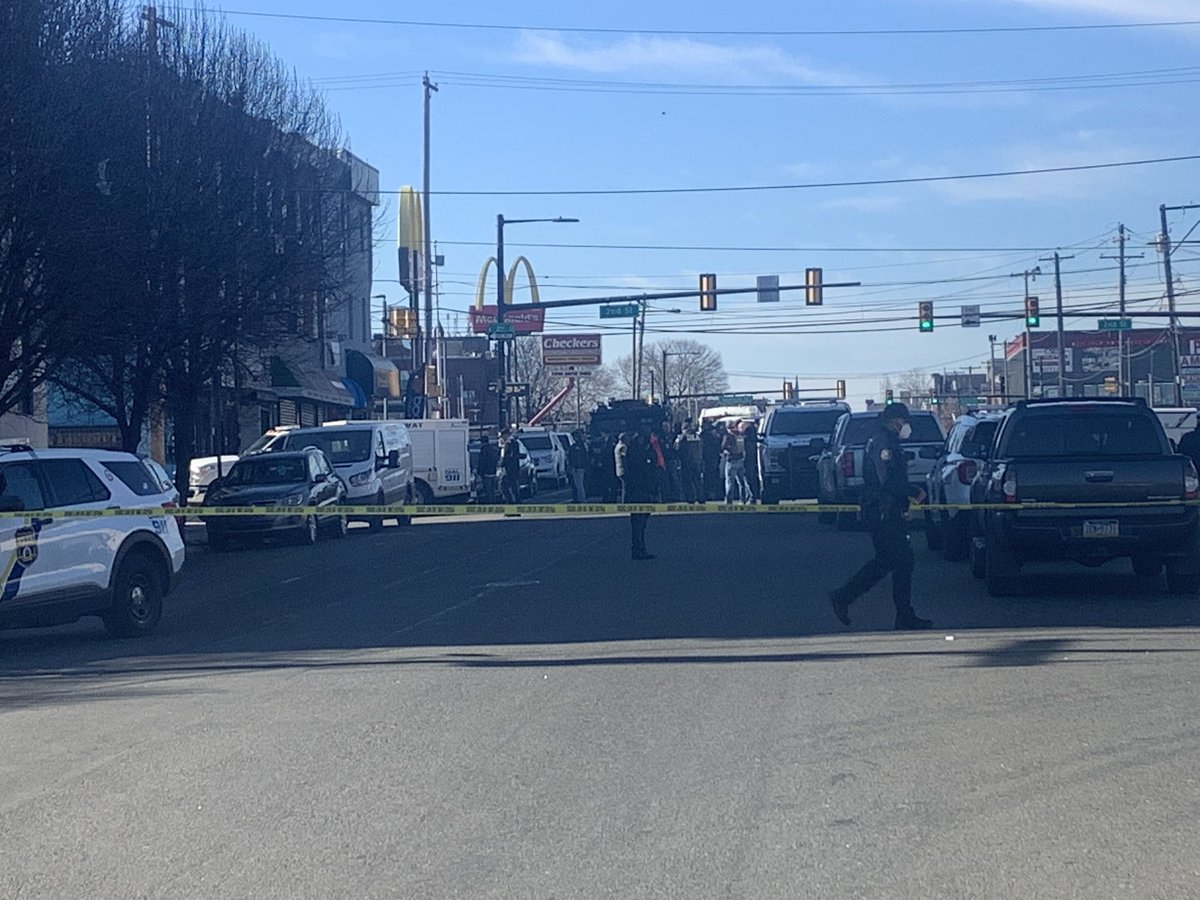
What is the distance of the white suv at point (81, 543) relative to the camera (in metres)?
13.5

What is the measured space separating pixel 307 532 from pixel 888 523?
1614 centimetres

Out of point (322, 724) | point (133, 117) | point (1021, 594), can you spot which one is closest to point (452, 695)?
point (322, 724)

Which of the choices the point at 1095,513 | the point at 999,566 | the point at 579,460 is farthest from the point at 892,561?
the point at 579,460

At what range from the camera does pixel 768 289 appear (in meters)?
39.5

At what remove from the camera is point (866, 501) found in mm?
13367

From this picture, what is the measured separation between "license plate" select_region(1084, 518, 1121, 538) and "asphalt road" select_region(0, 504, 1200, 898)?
27.5 inches

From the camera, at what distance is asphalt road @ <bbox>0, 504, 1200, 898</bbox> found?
20.7ft

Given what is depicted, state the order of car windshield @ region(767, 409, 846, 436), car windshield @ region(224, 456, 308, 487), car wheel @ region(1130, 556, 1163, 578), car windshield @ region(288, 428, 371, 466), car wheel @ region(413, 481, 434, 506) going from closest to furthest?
car wheel @ region(1130, 556, 1163, 578)
car windshield @ region(224, 456, 308, 487)
car windshield @ region(288, 428, 371, 466)
car windshield @ region(767, 409, 846, 436)
car wheel @ region(413, 481, 434, 506)

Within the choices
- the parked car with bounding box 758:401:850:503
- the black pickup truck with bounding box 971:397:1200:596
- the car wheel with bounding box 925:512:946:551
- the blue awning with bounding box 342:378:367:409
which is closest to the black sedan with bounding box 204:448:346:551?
the parked car with bounding box 758:401:850:503

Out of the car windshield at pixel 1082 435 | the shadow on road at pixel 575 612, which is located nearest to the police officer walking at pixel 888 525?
the shadow on road at pixel 575 612

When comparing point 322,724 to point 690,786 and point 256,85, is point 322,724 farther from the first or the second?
point 256,85

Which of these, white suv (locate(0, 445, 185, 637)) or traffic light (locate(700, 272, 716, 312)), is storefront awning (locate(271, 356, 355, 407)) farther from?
white suv (locate(0, 445, 185, 637))

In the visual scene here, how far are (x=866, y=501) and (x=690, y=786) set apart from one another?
6.13m

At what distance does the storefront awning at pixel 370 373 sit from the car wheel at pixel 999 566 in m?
40.1
